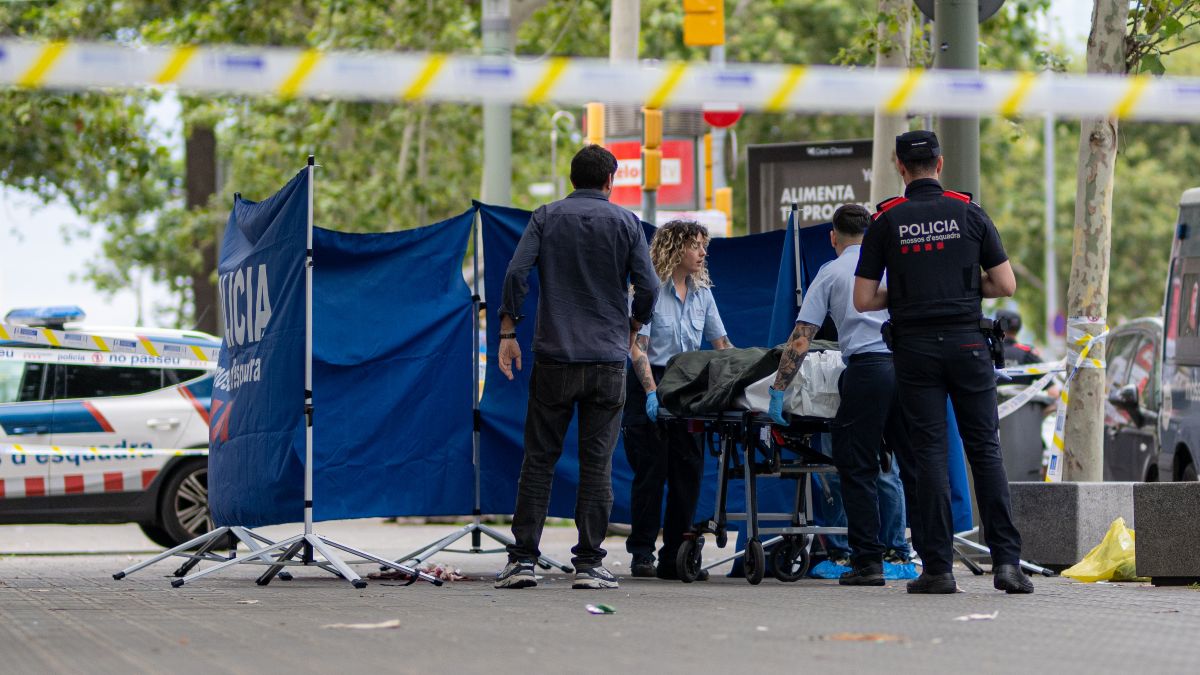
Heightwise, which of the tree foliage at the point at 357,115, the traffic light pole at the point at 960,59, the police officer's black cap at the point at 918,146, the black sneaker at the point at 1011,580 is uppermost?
the tree foliage at the point at 357,115

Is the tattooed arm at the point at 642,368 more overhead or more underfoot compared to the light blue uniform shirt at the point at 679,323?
more underfoot

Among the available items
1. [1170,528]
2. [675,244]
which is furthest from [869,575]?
[675,244]

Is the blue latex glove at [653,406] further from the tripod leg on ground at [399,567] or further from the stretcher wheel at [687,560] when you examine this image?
the tripod leg on ground at [399,567]

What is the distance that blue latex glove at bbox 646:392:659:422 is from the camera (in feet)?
32.3

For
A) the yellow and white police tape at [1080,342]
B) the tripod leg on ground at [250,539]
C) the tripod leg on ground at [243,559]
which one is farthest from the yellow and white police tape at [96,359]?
the yellow and white police tape at [1080,342]

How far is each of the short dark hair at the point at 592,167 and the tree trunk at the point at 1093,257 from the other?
12.3 feet

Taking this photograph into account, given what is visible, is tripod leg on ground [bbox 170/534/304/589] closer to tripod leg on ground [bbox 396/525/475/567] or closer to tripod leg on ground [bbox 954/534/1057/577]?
tripod leg on ground [bbox 396/525/475/567]

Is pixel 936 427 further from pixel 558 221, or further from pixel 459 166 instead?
pixel 459 166

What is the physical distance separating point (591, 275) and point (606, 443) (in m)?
0.80

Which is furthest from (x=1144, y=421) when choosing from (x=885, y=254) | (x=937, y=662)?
(x=937, y=662)

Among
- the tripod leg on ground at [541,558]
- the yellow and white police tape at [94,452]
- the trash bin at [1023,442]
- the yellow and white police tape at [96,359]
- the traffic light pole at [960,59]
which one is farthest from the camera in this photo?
the trash bin at [1023,442]

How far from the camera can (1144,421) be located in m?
14.4

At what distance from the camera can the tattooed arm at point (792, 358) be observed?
9.41m

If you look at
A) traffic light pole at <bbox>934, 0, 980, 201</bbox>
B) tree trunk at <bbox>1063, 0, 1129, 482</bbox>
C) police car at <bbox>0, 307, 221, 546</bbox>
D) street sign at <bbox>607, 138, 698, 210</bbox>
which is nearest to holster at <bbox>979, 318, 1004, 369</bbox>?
traffic light pole at <bbox>934, 0, 980, 201</bbox>
